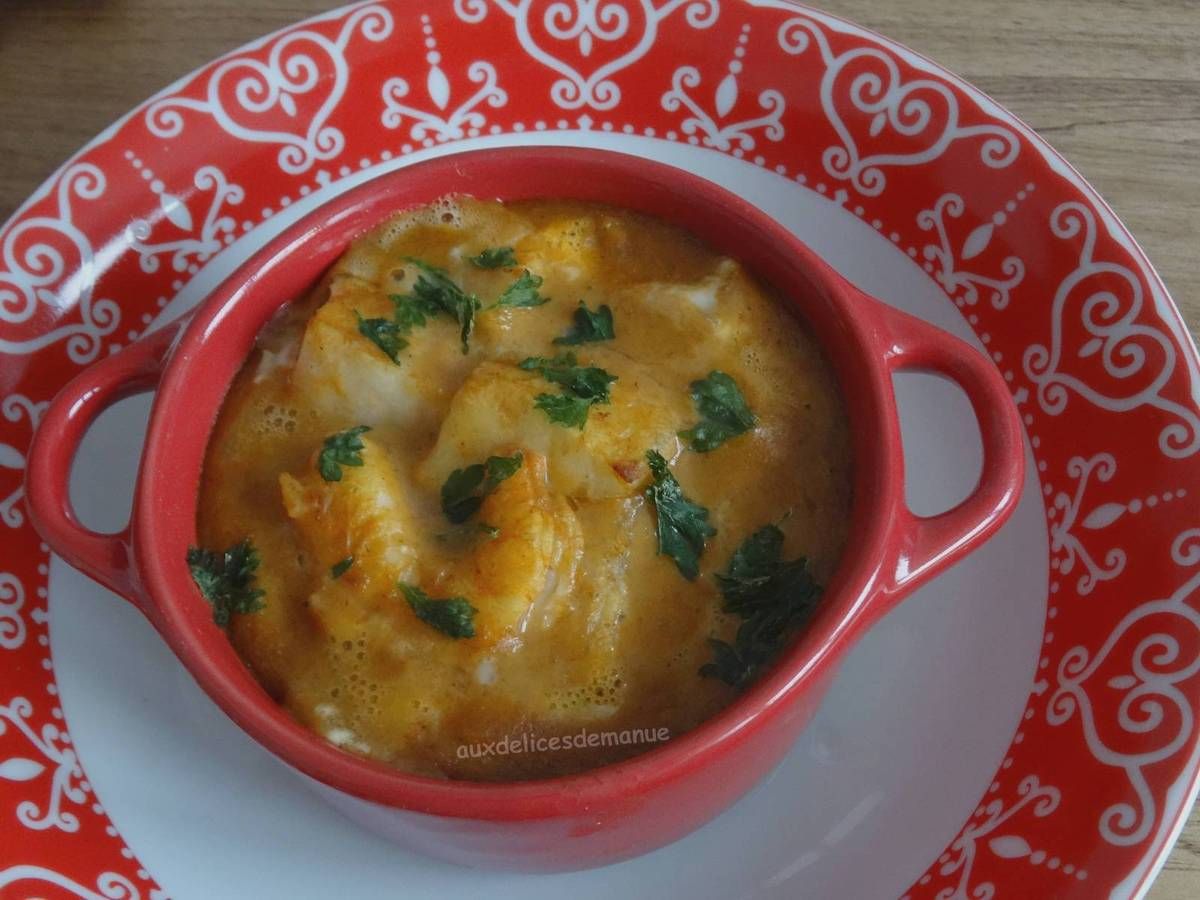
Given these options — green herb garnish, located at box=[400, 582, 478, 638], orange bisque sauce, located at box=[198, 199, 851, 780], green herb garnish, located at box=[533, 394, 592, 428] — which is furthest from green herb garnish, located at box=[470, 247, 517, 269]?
green herb garnish, located at box=[400, 582, 478, 638]

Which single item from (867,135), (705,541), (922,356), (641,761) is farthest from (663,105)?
(641,761)

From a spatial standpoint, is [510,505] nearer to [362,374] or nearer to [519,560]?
[519,560]

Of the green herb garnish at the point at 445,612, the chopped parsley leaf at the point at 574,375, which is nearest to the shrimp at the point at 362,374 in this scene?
the chopped parsley leaf at the point at 574,375

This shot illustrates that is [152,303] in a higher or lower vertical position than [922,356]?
higher

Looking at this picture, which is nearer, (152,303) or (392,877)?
(392,877)

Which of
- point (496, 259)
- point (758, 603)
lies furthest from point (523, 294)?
point (758, 603)

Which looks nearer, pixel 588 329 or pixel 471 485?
pixel 471 485

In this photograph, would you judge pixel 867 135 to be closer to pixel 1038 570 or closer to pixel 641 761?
pixel 1038 570
